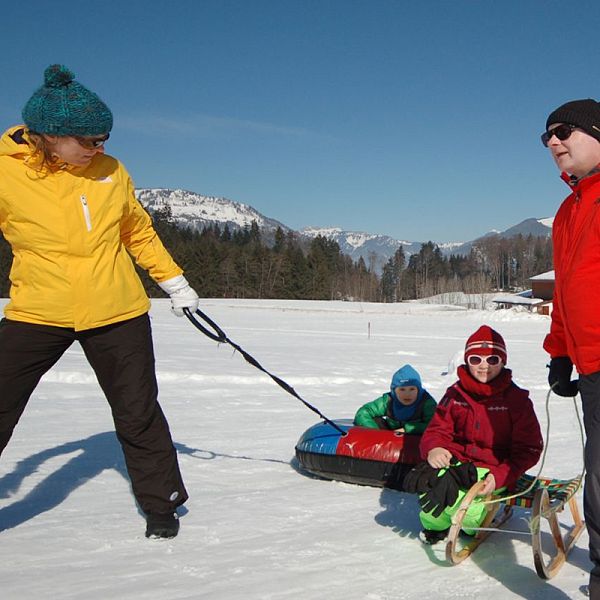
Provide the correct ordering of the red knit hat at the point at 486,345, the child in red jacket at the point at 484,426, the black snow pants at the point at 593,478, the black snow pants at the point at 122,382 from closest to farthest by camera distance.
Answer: the black snow pants at the point at 593,478
the black snow pants at the point at 122,382
the child in red jacket at the point at 484,426
the red knit hat at the point at 486,345

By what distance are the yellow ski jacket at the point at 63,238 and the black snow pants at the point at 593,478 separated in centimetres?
221

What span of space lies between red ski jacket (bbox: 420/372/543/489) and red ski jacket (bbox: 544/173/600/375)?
894 mm

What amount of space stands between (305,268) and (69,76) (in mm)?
77820

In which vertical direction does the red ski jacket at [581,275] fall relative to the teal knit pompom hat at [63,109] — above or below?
below

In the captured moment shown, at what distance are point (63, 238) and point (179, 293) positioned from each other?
2.79 feet

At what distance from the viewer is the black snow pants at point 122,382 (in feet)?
9.86

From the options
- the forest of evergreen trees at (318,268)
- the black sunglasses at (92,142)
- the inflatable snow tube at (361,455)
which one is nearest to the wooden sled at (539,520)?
the inflatable snow tube at (361,455)

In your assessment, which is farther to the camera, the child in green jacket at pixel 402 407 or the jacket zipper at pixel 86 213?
the child in green jacket at pixel 402 407

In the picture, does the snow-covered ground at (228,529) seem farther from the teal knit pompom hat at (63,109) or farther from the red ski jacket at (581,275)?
the teal knit pompom hat at (63,109)

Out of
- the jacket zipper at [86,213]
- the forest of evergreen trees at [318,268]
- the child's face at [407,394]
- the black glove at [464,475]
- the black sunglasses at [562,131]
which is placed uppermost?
the forest of evergreen trees at [318,268]

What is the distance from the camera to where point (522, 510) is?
3.95m

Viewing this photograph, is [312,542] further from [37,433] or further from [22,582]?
[37,433]

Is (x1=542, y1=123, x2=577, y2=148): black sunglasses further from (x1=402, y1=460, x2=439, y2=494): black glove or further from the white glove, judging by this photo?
the white glove

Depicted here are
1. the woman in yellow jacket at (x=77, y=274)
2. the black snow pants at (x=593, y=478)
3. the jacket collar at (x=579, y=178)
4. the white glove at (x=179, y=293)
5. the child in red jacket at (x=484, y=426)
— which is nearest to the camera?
the black snow pants at (x=593, y=478)
